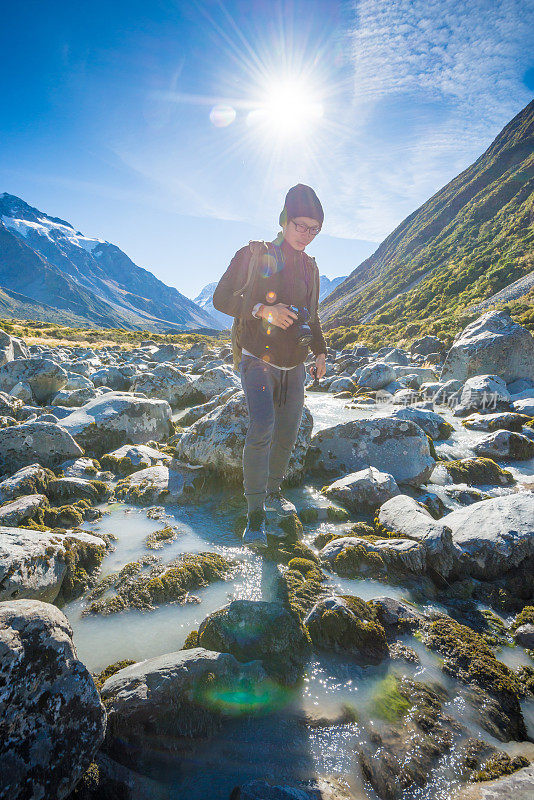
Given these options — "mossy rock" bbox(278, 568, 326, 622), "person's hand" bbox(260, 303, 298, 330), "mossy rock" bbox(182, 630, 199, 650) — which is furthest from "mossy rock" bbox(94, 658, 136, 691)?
"person's hand" bbox(260, 303, 298, 330)

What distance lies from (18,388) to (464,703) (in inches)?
536

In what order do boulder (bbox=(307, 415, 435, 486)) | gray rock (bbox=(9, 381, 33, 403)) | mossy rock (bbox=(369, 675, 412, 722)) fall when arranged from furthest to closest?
gray rock (bbox=(9, 381, 33, 403)), boulder (bbox=(307, 415, 435, 486)), mossy rock (bbox=(369, 675, 412, 722))

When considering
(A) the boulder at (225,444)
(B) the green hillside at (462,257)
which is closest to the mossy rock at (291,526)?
(A) the boulder at (225,444)

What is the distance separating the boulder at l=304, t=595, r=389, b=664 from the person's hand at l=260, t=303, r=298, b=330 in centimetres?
260

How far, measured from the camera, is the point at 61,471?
6.41 meters

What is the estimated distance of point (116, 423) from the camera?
26.7 ft

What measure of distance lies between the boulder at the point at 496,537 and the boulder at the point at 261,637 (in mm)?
2182

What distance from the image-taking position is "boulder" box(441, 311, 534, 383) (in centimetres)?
1438

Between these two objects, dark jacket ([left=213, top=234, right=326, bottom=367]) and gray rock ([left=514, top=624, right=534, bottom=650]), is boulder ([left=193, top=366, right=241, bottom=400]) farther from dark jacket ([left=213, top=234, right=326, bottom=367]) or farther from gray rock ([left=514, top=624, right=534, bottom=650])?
gray rock ([left=514, top=624, right=534, bottom=650])

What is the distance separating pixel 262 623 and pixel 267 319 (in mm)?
2762

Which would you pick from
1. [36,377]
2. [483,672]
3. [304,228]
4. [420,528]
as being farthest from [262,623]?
[36,377]

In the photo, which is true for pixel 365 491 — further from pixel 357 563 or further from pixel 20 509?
pixel 20 509

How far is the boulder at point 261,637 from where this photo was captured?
8.68 ft

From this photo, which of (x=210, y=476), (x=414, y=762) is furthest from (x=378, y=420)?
(x=414, y=762)
